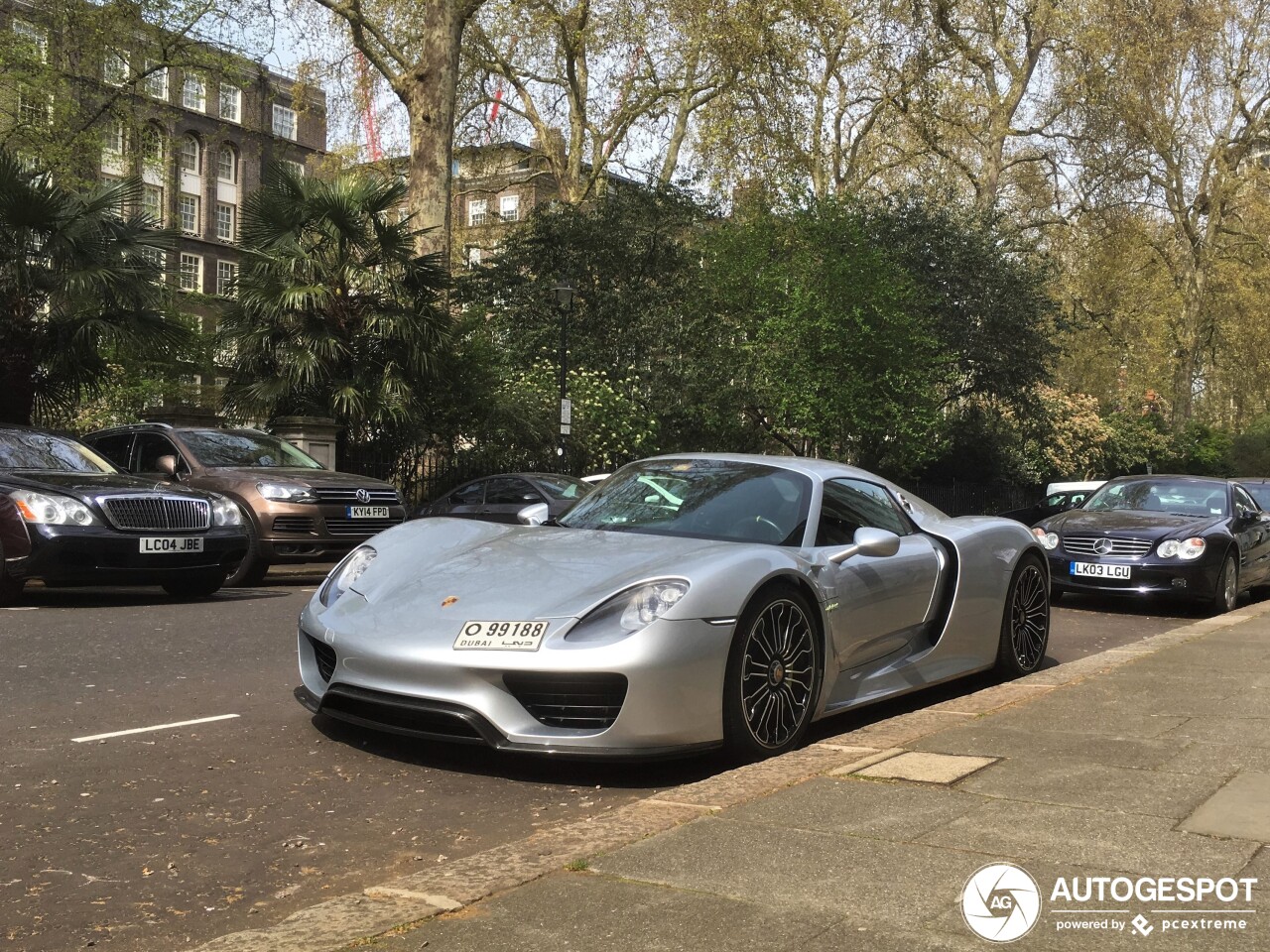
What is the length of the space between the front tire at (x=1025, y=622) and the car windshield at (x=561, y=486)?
405 inches

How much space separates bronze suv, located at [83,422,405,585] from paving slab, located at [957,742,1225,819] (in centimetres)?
925

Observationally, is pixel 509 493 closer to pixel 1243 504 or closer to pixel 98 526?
pixel 98 526

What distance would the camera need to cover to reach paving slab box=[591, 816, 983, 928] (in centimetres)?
301

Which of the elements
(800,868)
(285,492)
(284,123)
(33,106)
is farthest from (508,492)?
(284,123)

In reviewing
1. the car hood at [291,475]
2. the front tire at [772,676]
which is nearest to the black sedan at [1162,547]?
the car hood at [291,475]

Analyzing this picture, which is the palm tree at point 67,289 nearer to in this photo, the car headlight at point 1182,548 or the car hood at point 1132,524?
the car hood at point 1132,524

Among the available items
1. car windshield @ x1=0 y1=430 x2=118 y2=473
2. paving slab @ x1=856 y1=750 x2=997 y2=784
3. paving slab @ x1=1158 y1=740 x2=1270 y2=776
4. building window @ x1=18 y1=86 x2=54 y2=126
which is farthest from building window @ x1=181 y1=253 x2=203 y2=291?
paving slab @ x1=1158 y1=740 x2=1270 y2=776

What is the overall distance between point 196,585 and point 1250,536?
10.7 metres

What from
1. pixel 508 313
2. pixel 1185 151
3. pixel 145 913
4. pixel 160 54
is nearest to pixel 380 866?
pixel 145 913

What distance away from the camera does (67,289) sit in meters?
16.5

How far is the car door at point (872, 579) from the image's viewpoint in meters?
5.64

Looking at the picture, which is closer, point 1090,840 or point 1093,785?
point 1090,840

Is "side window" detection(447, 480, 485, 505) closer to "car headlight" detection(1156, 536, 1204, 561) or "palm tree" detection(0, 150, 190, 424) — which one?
"palm tree" detection(0, 150, 190, 424)

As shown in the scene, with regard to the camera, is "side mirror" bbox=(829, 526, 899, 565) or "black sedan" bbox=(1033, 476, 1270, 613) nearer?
"side mirror" bbox=(829, 526, 899, 565)
